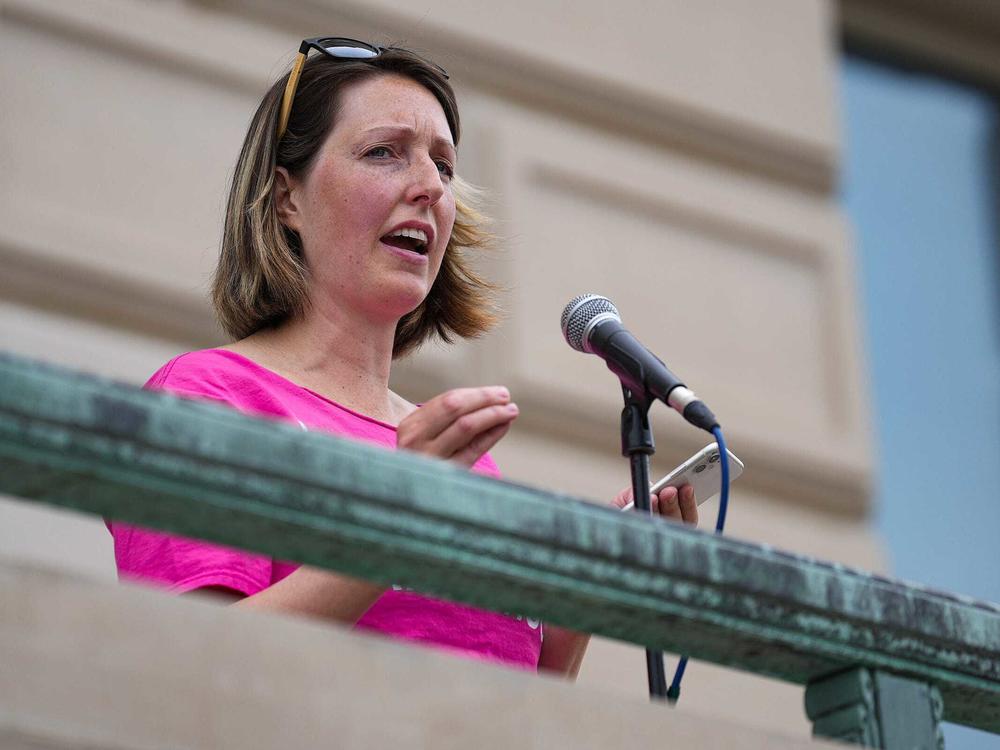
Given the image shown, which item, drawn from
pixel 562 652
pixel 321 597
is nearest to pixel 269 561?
pixel 321 597

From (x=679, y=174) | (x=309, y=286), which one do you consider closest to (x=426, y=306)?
(x=309, y=286)

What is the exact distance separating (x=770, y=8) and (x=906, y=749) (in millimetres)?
4190

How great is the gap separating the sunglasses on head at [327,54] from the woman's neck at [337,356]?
30 centimetres

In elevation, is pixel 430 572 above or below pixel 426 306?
below

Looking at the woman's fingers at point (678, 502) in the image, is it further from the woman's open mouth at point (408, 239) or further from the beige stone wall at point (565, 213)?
the beige stone wall at point (565, 213)

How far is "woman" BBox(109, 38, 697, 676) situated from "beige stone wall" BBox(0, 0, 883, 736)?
1.54 metres

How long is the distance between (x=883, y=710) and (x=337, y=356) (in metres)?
1.04

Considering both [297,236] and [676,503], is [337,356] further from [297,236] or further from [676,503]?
[676,503]

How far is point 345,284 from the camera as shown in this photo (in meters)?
2.60

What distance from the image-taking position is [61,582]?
1479 mm

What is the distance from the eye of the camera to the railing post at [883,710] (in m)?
1.71

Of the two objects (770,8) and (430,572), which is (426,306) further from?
(770,8)

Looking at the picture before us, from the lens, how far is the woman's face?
102 inches

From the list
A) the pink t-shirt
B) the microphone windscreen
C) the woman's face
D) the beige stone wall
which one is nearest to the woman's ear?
the woman's face
